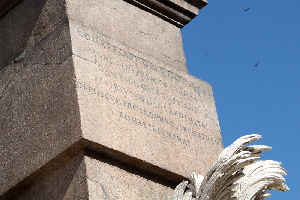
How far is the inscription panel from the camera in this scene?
5.33 m

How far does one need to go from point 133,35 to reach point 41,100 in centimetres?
115

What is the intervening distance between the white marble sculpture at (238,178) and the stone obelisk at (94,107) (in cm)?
30

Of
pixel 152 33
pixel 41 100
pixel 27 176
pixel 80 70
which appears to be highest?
pixel 152 33

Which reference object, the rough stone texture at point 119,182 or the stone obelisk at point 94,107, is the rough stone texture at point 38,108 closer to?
the stone obelisk at point 94,107

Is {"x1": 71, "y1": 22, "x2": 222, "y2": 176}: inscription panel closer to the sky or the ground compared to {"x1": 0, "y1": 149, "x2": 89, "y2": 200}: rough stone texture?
closer to the sky

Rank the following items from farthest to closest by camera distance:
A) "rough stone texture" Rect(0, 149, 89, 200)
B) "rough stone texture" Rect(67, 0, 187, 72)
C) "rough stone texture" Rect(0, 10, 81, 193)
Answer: "rough stone texture" Rect(67, 0, 187, 72) → "rough stone texture" Rect(0, 10, 81, 193) → "rough stone texture" Rect(0, 149, 89, 200)

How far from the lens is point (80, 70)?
5.38 m

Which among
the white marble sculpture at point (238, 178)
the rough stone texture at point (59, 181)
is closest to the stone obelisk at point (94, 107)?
the rough stone texture at point (59, 181)

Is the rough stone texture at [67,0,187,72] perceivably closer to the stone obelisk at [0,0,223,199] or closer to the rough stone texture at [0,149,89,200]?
the stone obelisk at [0,0,223,199]

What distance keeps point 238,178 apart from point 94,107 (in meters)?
1.11

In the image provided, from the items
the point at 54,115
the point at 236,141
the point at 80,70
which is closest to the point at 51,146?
the point at 54,115

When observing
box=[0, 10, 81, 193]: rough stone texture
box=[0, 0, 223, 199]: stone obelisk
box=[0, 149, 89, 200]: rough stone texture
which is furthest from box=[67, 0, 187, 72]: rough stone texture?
box=[0, 149, 89, 200]: rough stone texture

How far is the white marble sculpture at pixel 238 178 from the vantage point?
515cm

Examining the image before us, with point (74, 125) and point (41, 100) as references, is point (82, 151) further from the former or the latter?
point (41, 100)
